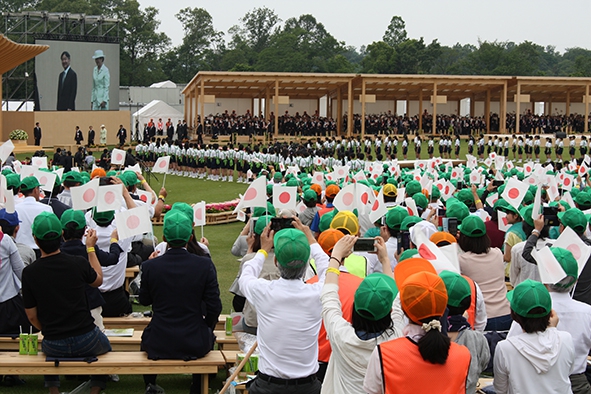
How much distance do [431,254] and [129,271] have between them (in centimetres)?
570

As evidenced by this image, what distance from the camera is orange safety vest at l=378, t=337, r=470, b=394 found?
135 inches

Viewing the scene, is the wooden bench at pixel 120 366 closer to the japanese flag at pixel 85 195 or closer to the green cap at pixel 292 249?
the green cap at pixel 292 249

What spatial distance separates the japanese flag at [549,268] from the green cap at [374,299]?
1.61 m

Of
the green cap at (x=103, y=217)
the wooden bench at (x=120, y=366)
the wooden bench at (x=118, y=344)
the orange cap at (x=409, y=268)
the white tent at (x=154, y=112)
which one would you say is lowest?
the wooden bench at (x=118, y=344)

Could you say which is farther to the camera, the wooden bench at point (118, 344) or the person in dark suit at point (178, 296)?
the wooden bench at point (118, 344)

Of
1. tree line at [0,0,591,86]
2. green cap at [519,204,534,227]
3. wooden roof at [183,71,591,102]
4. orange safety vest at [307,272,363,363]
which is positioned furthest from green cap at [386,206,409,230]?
tree line at [0,0,591,86]

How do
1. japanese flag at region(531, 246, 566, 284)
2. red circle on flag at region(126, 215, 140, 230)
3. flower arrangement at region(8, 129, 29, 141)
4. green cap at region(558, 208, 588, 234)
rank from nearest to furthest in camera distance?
japanese flag at region(531, 246, 566, 284) → red circle on flag at region(126, 215, 140, 230) → green cap at region(558, 208, 588, 234) → flower arrangement at region(8, 129, 29, 141)

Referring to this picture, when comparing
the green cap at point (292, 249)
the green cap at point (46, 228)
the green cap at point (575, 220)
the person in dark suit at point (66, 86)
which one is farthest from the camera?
the person in dark suit at point (66, 86)

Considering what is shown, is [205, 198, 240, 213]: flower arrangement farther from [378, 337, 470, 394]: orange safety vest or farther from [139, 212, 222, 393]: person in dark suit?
[378, 337, 470, 394]: orange safety vest

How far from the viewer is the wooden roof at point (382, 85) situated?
39.6 meters

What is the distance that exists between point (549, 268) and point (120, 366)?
10.4 feet

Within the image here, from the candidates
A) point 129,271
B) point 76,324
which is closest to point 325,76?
point 129,271

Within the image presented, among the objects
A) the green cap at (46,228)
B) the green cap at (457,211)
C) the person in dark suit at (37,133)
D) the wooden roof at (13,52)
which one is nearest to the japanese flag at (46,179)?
the green cap at (46,228)

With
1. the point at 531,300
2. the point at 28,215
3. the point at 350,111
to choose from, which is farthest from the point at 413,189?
the point at 350,111
